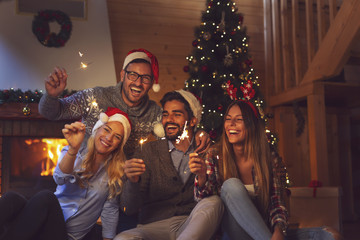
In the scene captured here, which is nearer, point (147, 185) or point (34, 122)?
point (147, 185)

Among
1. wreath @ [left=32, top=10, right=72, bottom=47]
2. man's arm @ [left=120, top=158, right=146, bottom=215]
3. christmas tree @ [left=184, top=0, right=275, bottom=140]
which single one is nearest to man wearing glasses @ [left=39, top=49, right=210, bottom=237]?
man's arm @ [left=120, top=158, right=146, bottom=215]

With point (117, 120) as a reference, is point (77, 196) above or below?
below

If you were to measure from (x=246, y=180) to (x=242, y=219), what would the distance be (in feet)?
1.13

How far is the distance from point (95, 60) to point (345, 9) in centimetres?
252

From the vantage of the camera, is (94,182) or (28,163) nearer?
(94,182)

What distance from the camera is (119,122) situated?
6.72ft

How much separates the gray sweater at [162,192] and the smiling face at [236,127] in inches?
13.3

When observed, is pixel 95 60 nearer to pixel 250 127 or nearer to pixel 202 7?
pixel 202 7

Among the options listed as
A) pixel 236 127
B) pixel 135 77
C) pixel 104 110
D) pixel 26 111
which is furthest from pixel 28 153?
pixel 236 127

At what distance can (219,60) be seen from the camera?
12.0 ft

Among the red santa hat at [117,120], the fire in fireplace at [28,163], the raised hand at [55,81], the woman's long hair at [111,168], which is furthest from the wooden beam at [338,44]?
the fire in fireplace at [28,163]

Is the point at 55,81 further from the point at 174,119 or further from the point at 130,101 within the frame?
the point at 174,119

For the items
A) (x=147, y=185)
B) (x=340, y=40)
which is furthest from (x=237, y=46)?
(x=147, y=185)

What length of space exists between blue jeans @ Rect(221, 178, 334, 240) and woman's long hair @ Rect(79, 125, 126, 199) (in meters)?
0.61
